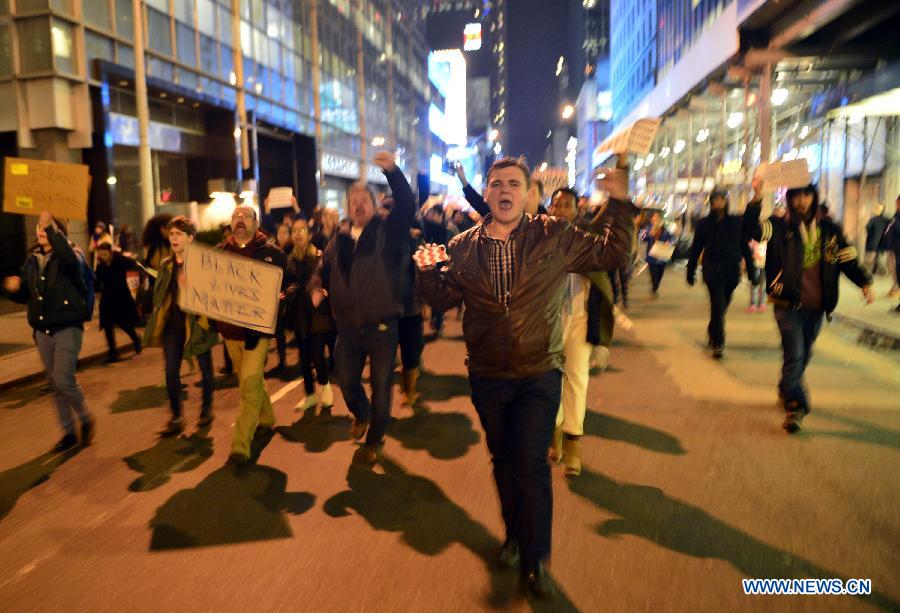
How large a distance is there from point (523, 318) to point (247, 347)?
2.96m

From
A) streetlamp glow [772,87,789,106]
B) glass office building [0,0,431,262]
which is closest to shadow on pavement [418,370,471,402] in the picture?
glass office building [0,0,431,262]

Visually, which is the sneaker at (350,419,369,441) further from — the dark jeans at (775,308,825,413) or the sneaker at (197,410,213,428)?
the dark jeans at (775,308,825,413)

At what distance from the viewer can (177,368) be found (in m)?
6.42

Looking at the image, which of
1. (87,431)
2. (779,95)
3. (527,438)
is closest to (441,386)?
(87,431)

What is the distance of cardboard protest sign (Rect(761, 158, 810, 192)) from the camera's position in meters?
7.95

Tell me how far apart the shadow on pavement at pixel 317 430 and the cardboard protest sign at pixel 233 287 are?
3.65 ft

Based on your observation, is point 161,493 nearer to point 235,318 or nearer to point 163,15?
point 235,318

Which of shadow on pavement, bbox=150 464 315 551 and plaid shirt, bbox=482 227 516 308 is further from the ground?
plaid shirt, bbox=482 227 516 308

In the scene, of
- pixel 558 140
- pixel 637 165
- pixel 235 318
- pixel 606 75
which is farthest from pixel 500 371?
pixel 558 140

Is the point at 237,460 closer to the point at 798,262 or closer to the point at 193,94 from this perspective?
the point at 798,262

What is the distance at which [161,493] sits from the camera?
197 inches

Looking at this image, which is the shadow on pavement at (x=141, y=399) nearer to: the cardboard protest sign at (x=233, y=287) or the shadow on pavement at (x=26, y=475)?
the shadow on pavement at (x=26, y=475)

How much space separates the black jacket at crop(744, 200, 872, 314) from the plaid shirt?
136 inches

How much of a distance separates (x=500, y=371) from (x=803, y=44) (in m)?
16.7
